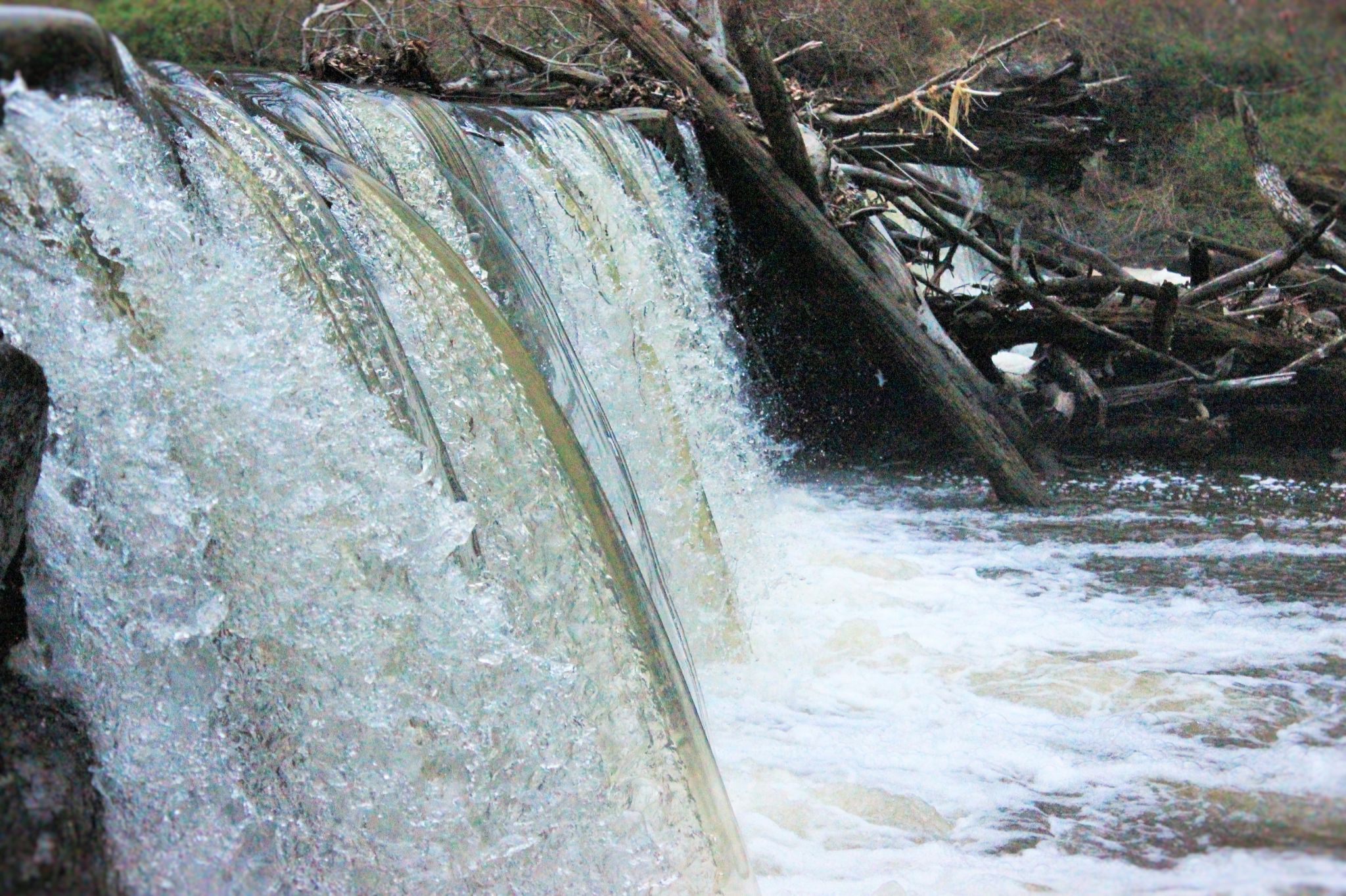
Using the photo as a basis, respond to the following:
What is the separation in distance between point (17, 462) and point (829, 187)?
3.25 metres

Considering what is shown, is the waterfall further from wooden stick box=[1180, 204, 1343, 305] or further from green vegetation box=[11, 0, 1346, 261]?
wooden stick box=[1180, 204, 1343, 305]

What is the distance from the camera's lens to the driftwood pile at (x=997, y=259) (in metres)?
4.39

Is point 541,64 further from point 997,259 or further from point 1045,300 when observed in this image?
point 1045,300

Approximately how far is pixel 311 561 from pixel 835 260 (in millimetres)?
2803

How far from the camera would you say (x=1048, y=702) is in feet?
8.58

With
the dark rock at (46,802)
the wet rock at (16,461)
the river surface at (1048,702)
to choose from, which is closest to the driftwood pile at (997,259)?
the river surface at (1048,702)

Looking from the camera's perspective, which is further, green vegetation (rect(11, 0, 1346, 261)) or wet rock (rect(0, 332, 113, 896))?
green vegetation (rect(11, 0, 1346, 261))

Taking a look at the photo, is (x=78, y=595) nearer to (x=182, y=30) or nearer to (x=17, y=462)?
(x=17, y=462)

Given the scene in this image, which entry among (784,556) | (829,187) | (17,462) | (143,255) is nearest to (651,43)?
(829,187)

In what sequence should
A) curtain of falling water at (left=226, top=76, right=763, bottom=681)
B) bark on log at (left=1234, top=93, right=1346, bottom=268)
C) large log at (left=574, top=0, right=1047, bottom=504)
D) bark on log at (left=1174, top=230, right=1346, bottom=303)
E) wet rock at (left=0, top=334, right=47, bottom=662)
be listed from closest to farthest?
wet rock at (left=0, top=334, right=47, bottom=662), curtain of falling water at (left=226, top=76, right=763, bottom=681), large log at (left=574, top=0, right=1047, bottom=504), bark on log at (left=1234, top=93, right=1346, bottom=268), bark on log at (left=1174, top=230, right=1346, bottom=303)

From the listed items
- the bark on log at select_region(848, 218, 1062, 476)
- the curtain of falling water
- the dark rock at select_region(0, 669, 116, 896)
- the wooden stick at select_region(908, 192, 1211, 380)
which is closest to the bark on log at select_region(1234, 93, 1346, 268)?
the wooden stick at select_region(908, 192, 1211, 380)

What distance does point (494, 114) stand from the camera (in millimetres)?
3725

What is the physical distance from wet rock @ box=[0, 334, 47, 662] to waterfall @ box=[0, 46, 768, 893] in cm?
4

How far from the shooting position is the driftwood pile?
14.4 ft
